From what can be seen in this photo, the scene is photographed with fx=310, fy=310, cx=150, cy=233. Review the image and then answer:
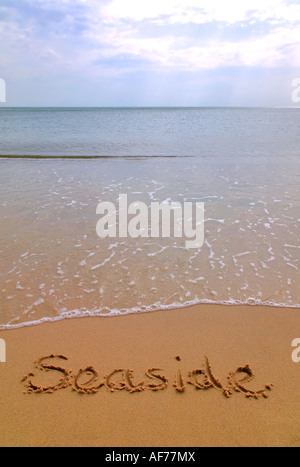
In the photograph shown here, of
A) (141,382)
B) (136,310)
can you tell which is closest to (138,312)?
(136,310)

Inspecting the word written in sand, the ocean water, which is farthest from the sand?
the ocean water

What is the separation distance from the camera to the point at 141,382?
2641mm

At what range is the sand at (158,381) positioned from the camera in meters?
2.23

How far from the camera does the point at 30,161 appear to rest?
44.1 ft

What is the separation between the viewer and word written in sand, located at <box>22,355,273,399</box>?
8.45 feet

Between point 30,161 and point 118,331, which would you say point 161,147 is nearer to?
point 30,161

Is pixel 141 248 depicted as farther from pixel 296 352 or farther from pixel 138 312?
pixel 296 352

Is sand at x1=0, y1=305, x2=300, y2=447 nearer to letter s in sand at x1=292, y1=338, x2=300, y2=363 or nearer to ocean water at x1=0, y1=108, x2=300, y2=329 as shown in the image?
letter s in sand at x1=292, y1=338, x2=300, y2=363

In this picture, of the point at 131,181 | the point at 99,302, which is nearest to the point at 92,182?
the point at 131,181

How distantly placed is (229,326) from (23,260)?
3148 millimetres

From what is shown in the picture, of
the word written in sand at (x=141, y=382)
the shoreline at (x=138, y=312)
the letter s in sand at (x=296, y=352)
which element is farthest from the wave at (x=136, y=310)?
the word written in sand at (x=141, y=382)

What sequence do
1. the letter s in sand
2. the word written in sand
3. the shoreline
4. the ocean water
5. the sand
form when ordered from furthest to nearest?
1. the ocean water
2. the shoreline
3. the letter s in sand
4. the word written in sand
5. the sand

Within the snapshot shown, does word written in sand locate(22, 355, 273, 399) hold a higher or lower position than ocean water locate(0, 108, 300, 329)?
lower

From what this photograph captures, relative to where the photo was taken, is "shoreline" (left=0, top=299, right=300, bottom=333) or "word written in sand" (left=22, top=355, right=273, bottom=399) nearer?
"word written in sand" (left=22, top=355, right=273, bottom=399)
